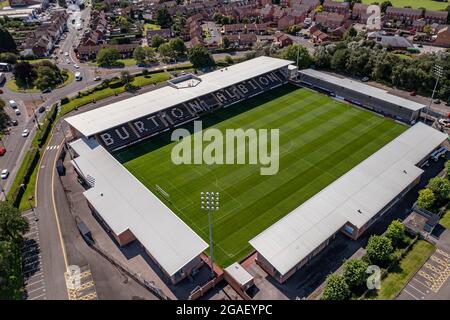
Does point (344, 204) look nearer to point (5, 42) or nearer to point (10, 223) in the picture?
point (10, 223)

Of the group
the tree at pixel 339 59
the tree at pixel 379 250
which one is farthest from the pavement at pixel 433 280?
the tree at pixel 339 59

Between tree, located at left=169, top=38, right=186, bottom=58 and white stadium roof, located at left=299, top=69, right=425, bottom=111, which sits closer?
white stadium roof, located at left=299, top=69, right=425, bottom=111

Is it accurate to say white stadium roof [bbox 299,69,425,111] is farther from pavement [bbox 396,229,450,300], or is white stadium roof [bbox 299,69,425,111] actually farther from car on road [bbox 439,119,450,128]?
pavement [bbox 396,229,450,300]

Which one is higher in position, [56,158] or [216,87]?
[216,87]

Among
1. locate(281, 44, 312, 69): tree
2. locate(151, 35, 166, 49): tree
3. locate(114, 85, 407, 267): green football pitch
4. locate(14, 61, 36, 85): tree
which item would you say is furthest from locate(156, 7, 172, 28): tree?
locate(114, 85, 407, 267): green football pitch

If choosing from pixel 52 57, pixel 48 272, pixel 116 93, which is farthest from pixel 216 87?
pixel 52 57

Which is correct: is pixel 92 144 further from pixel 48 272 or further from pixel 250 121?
pixel 250 121

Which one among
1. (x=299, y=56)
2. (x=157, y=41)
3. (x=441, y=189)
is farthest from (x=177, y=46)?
(x=441, y=189)
